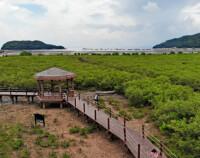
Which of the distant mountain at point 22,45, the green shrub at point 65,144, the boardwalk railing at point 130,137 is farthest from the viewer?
the distant mountain at point 22,45

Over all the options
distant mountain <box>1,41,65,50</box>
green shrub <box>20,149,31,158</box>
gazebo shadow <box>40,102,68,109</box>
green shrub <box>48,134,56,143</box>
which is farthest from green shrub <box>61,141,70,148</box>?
distant mountain <box>1,41,65,50</box>

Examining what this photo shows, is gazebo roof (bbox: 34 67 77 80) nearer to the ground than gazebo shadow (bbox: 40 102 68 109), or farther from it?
farther from it

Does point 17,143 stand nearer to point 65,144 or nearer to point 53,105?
point 65,144

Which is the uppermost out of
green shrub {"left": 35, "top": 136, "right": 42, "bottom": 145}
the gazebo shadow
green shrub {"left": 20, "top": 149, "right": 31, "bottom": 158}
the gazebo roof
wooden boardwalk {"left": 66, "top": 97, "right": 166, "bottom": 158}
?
the gazebo roof

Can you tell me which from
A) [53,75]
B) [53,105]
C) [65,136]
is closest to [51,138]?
[65,136]

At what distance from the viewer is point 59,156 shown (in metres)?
8.30

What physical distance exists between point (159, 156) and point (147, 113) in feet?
21.1

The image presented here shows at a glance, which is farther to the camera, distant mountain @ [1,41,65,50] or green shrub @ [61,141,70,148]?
distant mountain @ [1,41,65,50]

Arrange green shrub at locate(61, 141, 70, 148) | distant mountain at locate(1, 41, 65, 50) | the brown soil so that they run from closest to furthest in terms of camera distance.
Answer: the brown soil → green shrub at locate(61, 141, 70, 148) → distant mountain at locate(1, 41, 65, 50)

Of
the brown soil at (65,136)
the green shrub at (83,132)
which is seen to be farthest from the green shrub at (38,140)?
the green shrub at (83,132)

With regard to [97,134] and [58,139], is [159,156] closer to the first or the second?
[97,134]

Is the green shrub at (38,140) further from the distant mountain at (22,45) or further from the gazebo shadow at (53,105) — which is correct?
the distant mountain at (22,45)

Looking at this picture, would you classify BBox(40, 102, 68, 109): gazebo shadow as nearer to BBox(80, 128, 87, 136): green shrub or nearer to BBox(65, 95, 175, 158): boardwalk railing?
BBox(65, 95, 175, 158): boardwalk railing

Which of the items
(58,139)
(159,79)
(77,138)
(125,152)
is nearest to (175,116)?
(125,152)
